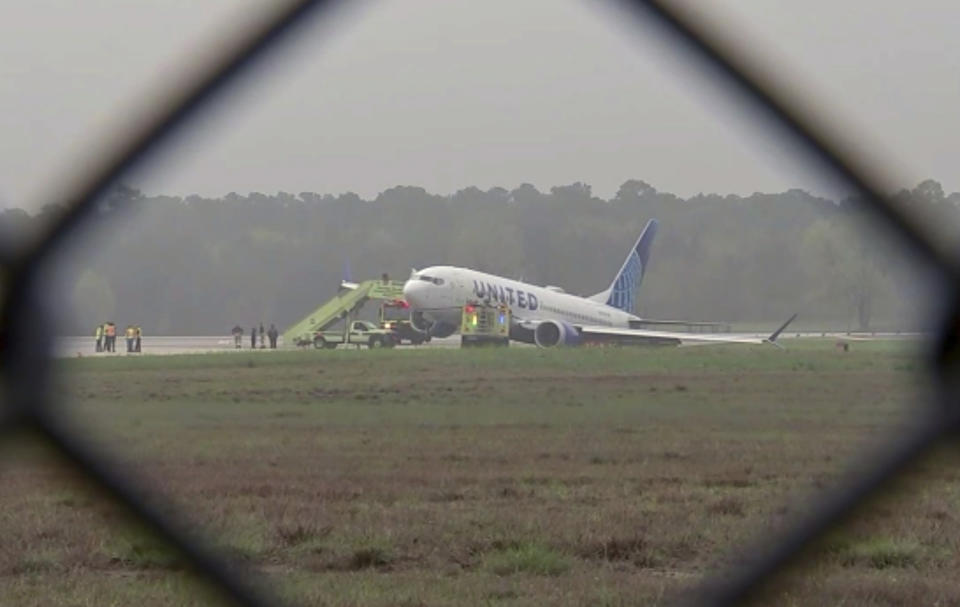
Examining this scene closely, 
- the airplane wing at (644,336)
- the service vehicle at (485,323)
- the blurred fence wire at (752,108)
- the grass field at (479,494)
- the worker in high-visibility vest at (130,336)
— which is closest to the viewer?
the blurred fence wire at (752,108)

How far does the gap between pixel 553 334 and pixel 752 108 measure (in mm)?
29677

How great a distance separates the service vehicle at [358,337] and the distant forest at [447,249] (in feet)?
12.9

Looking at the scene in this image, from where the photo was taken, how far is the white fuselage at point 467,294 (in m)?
33.2

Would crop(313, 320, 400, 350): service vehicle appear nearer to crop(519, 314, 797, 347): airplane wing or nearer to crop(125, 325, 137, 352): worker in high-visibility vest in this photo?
crop(519, 314, 797, 347): airplane wing

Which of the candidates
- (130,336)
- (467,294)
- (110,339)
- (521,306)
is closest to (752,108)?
(110,339)

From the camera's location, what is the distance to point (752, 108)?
418 centimetres

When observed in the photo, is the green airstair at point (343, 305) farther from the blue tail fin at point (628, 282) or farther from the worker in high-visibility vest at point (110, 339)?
the worker in high-visibility vest at point (110, 339)

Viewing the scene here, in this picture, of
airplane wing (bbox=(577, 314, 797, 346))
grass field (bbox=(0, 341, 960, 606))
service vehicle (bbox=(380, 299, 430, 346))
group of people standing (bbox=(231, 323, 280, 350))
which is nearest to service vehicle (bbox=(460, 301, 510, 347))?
service vehicle (bbox=(380, 299, 430, 346))

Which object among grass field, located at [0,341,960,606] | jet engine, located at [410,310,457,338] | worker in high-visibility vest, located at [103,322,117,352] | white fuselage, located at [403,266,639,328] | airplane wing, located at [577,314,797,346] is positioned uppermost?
Answer: white fuselage, located at [403,266,639,328]

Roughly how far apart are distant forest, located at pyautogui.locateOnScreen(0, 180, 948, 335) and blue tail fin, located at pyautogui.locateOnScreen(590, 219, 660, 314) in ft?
6.85

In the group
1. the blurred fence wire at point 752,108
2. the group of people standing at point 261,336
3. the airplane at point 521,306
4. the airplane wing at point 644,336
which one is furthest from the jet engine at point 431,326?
the blurred fence wire at point 752,108

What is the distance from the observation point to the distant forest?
15844 millimetres

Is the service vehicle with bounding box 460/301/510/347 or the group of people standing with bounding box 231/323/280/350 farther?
the service vehicle with bounding box 460/301/510/347

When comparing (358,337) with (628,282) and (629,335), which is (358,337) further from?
(628,282)
